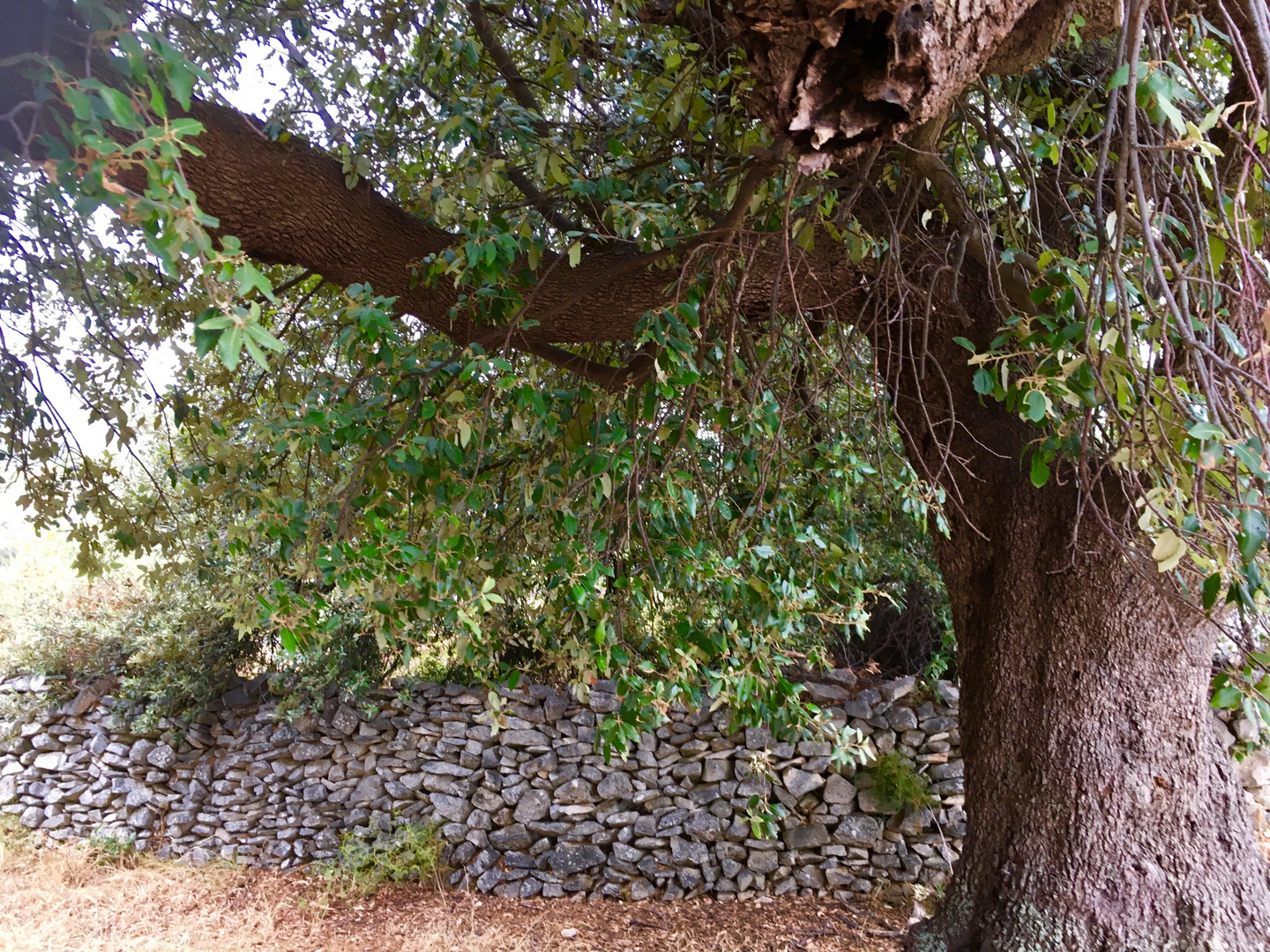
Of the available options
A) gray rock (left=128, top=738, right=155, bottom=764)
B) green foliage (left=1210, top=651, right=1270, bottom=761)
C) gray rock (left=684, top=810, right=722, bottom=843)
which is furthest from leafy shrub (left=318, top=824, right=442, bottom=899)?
green foliage (left=1210, top=651, right=1270, bottom=761)

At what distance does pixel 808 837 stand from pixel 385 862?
2659 millimetres

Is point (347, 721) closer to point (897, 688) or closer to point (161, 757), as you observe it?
point (161, 757)

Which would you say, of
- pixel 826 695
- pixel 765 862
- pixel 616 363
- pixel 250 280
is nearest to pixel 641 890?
pixel 765 862

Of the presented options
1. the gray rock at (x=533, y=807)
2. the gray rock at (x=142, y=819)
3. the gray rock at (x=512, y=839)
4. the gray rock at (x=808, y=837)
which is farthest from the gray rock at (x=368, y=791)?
the gray rock at (x=808, y=837)

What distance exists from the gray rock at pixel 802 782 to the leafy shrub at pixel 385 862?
2.27m

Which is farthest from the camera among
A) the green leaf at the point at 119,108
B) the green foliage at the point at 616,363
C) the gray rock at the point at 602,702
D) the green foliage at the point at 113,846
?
the green foliage at the point at 113,846

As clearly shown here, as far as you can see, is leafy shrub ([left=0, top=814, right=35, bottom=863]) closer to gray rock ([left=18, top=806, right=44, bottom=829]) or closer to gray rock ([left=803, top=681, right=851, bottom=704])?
gray rock ([left=18, top=806, right=44, bottom=829])

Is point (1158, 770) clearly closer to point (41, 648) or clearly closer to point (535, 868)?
point (535, 868)

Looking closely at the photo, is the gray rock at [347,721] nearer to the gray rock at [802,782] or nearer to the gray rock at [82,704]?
the gray rock at [82,704]

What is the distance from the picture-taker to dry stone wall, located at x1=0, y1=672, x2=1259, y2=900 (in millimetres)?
4820

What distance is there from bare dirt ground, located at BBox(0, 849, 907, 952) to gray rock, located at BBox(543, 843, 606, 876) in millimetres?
194

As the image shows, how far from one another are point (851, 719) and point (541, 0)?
4172mm

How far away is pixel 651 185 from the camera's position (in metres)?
2.90

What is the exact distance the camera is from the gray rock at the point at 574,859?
501 centimetres
